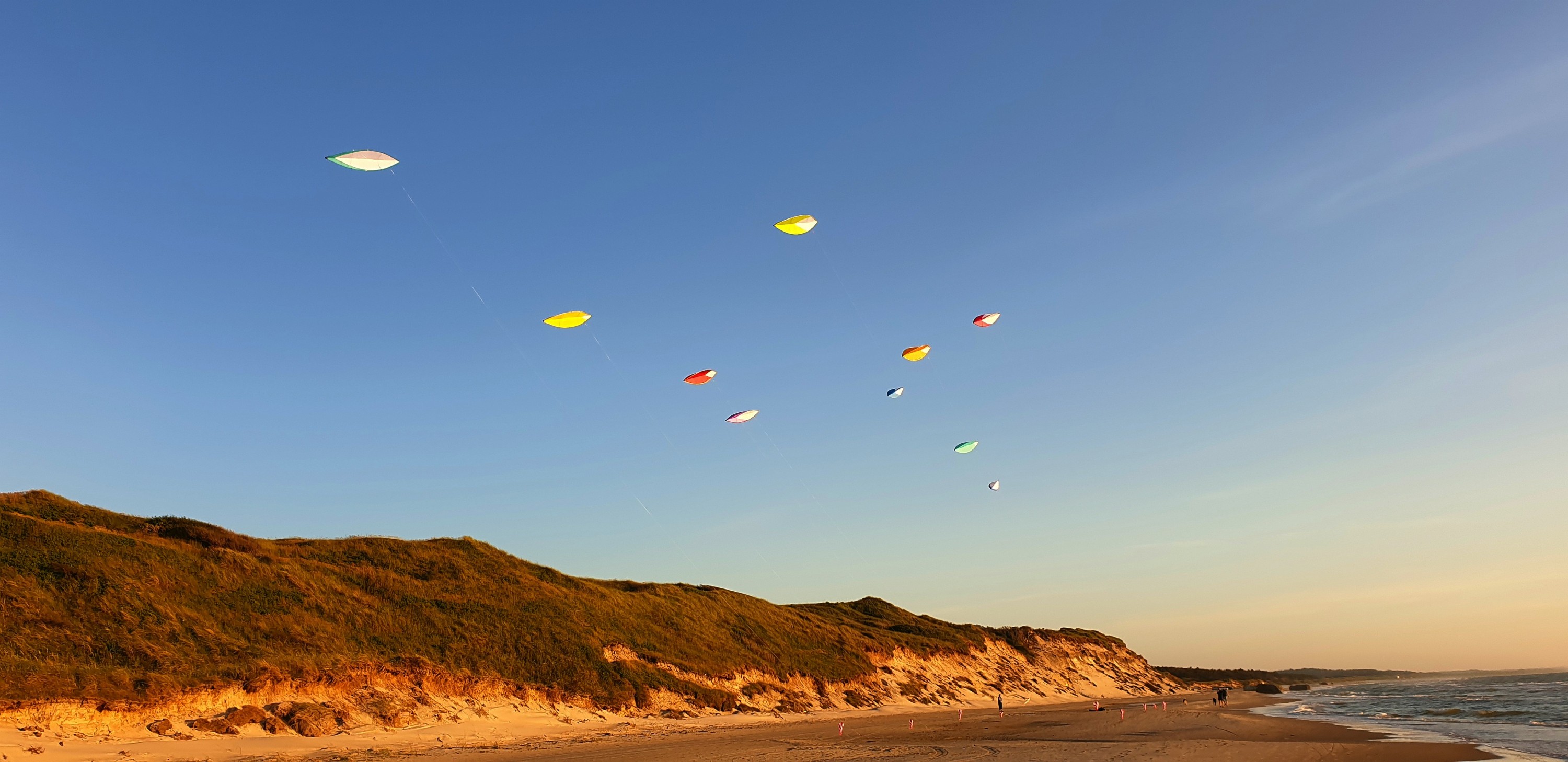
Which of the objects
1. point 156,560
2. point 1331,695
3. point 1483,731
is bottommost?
point 1331,695

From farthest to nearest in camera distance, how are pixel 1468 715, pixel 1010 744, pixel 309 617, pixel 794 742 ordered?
pixel 1468 715, pixel 309 617, pixel 794 742, pixel 1010 744

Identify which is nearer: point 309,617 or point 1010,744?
point 1010,744

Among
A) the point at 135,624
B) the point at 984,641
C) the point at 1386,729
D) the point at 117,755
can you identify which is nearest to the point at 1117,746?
the point at 1386,729

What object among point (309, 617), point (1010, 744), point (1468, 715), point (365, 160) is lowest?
point (1468, 715)

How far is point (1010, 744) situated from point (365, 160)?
24508mm

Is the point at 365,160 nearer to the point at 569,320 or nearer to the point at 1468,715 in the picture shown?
the point at 569,320

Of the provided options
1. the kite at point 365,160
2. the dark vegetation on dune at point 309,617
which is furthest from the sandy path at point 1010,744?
the kite at point 365,160

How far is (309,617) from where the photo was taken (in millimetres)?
27891

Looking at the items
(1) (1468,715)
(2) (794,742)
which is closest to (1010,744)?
(2) (794,742)

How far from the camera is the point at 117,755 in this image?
16391 millimetres

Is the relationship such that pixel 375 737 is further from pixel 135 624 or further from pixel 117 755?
pixel 135 624

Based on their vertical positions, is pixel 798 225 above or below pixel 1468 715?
above

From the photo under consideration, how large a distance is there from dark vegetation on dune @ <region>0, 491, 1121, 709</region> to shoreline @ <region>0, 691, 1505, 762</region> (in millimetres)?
2546

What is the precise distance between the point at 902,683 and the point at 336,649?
35.5 m
